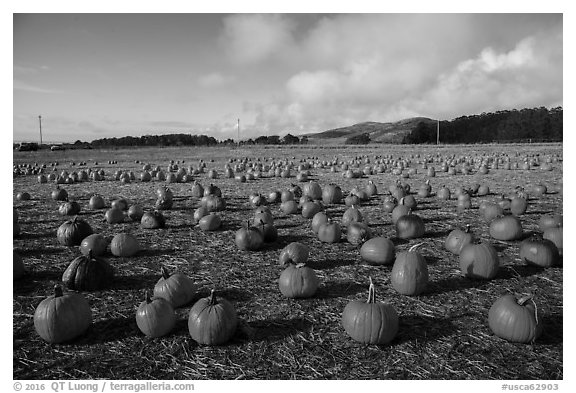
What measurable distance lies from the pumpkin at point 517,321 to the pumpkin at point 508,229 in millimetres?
3947

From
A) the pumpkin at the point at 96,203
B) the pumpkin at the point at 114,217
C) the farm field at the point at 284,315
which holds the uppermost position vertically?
the pumpkin at the point at 96,203

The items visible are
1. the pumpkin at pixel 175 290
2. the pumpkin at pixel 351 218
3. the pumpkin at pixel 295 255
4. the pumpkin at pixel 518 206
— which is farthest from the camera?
the pumpkin at pixel 518 206

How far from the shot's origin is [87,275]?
5.94m

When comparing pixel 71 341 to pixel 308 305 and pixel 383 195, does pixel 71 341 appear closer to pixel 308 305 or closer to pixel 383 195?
pixel 308 305

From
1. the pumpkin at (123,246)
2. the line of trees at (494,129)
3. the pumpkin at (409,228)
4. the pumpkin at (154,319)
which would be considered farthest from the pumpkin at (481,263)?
the line of trees at (494,129)

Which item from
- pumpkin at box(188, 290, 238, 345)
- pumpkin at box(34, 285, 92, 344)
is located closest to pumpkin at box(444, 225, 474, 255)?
pumpkin at box(188, 290, 238, 345)

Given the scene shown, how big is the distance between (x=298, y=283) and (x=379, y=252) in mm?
1941

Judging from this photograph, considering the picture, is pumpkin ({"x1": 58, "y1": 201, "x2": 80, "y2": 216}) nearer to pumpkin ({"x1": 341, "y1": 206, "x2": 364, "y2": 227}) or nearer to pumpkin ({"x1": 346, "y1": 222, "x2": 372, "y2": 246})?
pumpkin ({"x1": 341, "y1": 206, "x2": 364, "y2": 227})

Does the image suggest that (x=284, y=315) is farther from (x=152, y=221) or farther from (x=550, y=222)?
(x=550, y=222)

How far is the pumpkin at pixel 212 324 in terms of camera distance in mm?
4449

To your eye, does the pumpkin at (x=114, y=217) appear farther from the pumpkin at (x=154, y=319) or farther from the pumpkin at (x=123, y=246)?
the pumpkin at (x=154, y=319)

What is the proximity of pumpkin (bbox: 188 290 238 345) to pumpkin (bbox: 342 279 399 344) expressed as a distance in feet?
4.50

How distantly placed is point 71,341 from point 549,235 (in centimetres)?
799
